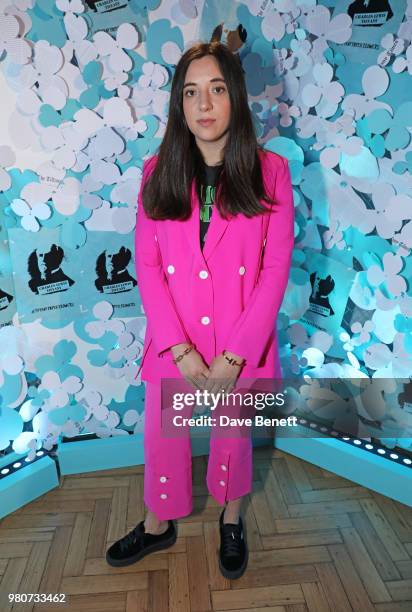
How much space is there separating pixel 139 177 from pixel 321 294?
0.95m

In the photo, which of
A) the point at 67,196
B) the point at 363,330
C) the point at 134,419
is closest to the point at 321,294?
the point at 363,330

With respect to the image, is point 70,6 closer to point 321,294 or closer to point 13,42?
point 13,42

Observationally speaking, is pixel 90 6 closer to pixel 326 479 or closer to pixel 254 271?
pixel 254 271

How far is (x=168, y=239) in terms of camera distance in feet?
5.67

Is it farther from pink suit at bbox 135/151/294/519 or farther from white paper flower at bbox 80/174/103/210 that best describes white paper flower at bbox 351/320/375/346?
white paper flower at bbox 80/174/103/210

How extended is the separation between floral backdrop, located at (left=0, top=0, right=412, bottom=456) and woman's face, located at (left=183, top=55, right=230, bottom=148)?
45 cm

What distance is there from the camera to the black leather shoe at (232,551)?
1949mm

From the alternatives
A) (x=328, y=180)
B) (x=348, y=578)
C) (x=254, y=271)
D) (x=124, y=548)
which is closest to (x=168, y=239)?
(x=254, y=271)

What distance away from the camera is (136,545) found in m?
2.03

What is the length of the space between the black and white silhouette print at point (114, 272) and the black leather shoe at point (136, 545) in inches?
38.6

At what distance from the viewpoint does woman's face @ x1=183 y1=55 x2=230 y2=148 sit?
157 cm

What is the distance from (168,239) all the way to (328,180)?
32.5 inches

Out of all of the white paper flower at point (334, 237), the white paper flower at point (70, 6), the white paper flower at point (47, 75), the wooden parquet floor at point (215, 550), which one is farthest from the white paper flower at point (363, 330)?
the white paper flower at point (70, 6)

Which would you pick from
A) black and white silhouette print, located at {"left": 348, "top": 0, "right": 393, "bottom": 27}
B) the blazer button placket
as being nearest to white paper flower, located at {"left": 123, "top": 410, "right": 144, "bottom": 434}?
the blazer button placket
